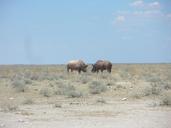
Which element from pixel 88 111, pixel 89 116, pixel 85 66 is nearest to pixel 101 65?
pixel 85 66

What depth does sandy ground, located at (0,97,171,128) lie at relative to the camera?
43.0 feet

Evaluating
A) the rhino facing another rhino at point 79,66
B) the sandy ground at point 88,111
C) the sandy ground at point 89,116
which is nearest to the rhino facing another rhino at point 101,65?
the rhino facing another rhino at point 79,66

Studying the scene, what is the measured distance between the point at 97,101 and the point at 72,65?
95.9 ft

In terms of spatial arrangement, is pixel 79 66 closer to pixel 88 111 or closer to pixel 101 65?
pixel 101 65

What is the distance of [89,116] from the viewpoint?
14.8 meters

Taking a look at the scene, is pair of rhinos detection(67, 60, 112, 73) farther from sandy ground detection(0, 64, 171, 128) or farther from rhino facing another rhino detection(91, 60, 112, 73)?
sandy ground detection(0, 64, 171, 128)

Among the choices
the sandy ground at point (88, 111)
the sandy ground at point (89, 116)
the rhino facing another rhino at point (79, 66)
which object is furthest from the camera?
the rhino facing another rhino at point (79, 66)

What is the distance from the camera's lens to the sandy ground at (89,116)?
516 inches

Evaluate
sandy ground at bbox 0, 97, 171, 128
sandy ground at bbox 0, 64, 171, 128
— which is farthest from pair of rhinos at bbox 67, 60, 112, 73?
sandy ground at bbox 0, 97, 171, 128

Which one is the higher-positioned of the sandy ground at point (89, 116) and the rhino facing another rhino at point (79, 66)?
the rhino facing another rhino at point (79, 66)

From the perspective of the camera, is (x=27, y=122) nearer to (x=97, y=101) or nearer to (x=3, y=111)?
(x=3, y=111)

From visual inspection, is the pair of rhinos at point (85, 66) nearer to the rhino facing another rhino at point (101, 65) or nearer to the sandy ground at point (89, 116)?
the rhino facing another rhino at point (101, 65)

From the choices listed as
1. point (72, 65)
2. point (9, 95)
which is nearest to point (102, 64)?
point (72, 65)

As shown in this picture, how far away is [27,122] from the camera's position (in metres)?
13.6
